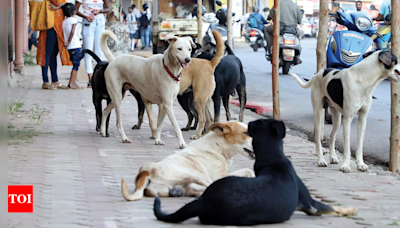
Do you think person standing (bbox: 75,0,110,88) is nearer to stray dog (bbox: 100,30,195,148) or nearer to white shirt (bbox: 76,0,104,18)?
white shirt (bbox: 76,0,104,18)

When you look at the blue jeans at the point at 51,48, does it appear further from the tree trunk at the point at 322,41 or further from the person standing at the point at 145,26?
the person standing at the point at 145,26

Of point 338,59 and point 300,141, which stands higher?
point 338,59

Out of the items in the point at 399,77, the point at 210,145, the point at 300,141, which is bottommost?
the point at 300,141

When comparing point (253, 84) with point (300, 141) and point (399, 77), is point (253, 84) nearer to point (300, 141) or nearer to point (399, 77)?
point (300, 141)

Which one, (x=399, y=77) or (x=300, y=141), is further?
(x=300, y=141)

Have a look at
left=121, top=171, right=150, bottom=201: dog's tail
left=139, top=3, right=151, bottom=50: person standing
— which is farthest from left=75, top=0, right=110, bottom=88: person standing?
left=139, top=3, right=151, bottom=50: person standing

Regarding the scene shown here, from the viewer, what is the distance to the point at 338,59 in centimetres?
955

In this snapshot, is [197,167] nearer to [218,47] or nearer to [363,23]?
[218,47]

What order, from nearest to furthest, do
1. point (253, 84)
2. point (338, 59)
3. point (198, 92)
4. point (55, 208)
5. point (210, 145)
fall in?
point (55, 208) → point (210, 145) → point (198, 92) → point (338, 59) → point (253, 84)

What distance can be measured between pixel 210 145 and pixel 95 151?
2.48 metres

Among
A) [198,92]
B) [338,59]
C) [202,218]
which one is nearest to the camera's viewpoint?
[202,218]

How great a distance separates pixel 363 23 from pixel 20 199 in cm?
716

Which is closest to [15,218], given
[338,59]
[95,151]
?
[95,151]

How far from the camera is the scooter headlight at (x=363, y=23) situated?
397 inches
